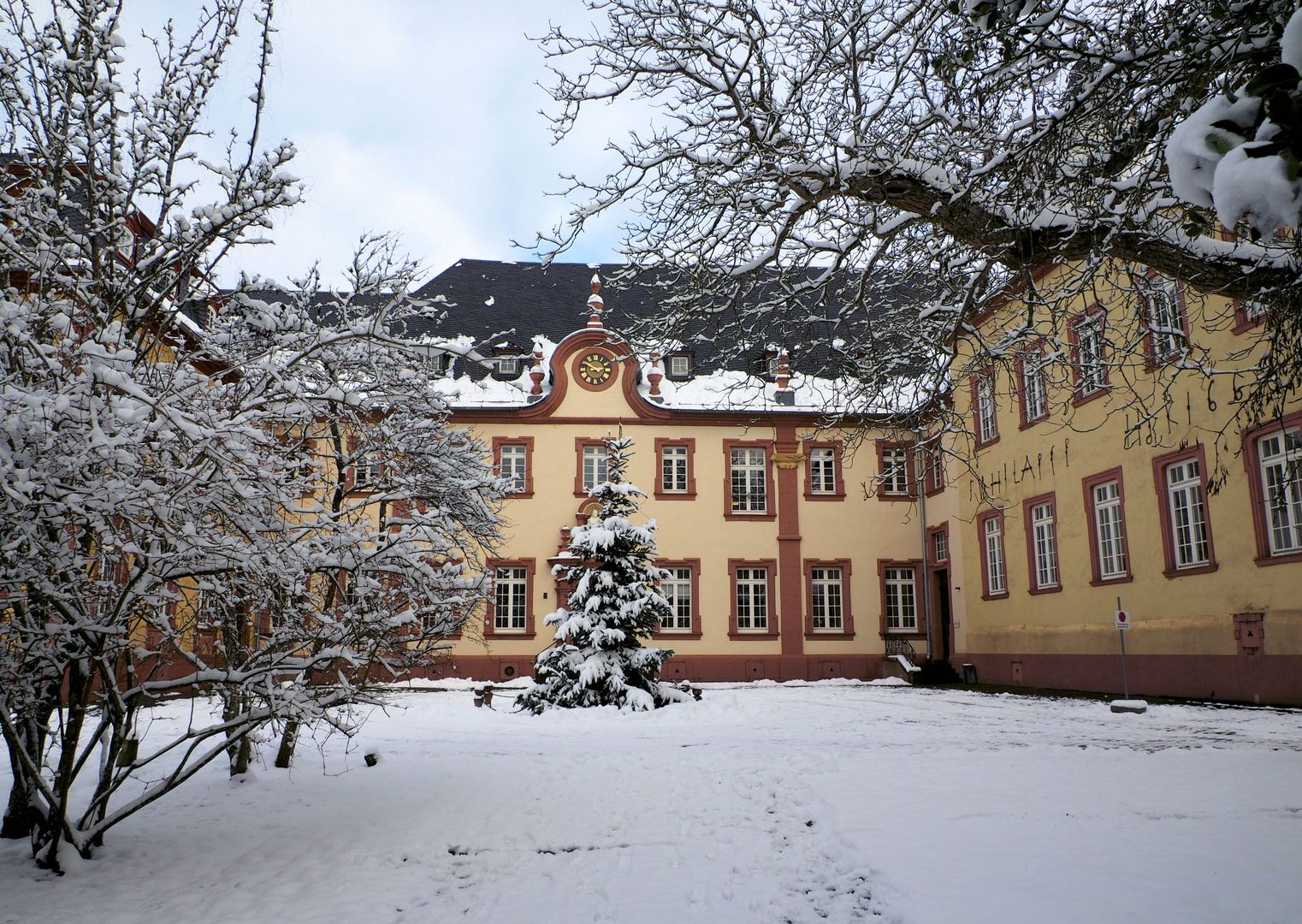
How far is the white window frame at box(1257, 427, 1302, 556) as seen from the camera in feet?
43.8

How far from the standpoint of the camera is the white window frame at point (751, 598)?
2530 cm

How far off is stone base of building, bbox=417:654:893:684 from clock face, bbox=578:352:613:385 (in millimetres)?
7760

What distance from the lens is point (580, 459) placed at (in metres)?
25.3

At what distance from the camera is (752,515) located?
25.8 metres

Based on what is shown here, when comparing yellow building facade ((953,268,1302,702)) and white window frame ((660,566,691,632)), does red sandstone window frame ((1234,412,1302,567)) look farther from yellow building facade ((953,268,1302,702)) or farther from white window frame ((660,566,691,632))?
white window frame ((660,566,691,632))

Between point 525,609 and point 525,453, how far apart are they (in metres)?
4.23

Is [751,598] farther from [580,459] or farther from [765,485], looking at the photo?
[580,459]

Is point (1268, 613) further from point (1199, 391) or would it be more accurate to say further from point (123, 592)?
point (123, 592)

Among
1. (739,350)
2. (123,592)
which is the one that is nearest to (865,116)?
(739,350)

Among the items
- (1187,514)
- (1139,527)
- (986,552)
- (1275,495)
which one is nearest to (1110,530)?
(1139,527)

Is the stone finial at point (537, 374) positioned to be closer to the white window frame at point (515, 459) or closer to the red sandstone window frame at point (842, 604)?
the white window frame at point (515, 459)

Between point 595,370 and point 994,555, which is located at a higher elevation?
point 595,370

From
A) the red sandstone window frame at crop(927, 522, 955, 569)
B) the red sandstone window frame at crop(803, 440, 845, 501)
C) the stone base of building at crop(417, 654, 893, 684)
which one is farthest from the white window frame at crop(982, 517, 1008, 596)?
the red sandstone window frame at crop(803, 440, 845, 501)

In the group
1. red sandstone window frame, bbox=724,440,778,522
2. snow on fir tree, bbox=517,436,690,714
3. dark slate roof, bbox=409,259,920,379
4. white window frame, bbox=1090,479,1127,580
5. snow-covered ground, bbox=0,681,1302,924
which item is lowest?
snow-covered ground, bbox=0,681,1302,924
